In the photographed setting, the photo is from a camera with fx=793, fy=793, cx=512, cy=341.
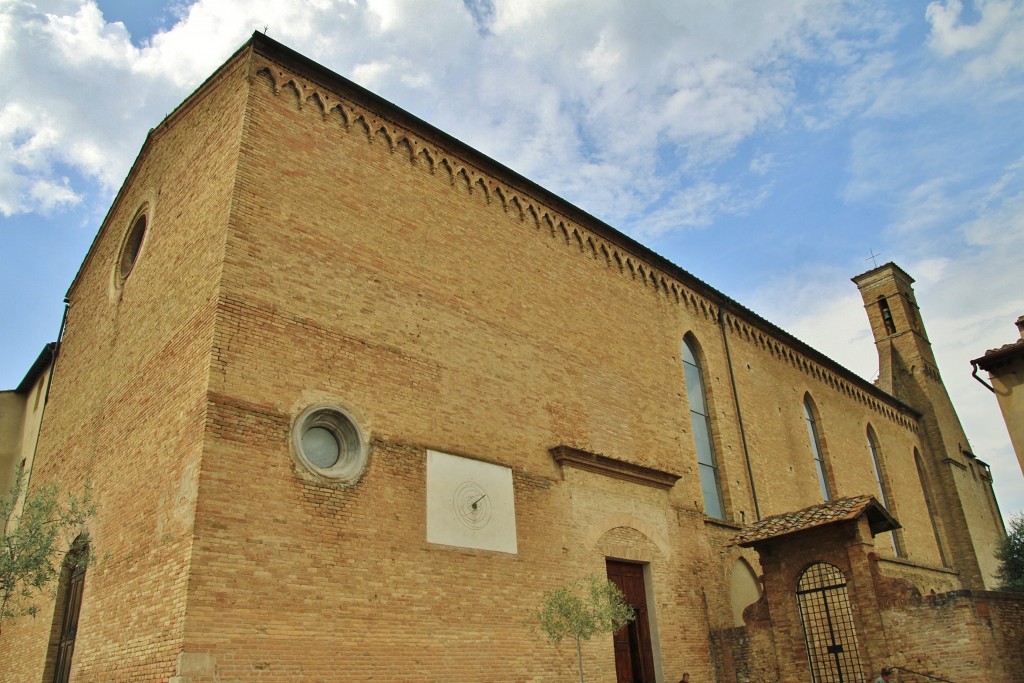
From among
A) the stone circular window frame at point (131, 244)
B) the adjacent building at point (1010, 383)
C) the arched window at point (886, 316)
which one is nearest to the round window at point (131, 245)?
the stone circular window frame at point (131, 244)

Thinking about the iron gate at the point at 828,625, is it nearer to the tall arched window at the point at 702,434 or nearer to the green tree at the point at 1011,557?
the tall arched window at the point at 702,434

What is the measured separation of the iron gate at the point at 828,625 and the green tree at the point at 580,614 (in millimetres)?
3787

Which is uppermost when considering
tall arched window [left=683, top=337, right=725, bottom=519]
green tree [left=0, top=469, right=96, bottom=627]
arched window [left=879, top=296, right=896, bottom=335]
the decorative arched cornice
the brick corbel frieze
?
arched window [left=879, top=296, right=896, bottom=335]

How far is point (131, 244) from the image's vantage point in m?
13.1

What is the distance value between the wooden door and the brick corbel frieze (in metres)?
1.39

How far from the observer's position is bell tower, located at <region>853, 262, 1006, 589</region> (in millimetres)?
24453

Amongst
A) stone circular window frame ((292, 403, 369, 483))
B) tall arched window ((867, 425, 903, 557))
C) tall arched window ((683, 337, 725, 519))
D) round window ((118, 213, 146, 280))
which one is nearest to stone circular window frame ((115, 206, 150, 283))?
round window ((118, 213, 146, 280))

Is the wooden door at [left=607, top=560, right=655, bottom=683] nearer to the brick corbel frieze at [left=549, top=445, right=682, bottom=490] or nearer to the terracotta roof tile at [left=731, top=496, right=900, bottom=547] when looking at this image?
the brick corbel frieze at [left=549, top=445, right=682, bottom=490]

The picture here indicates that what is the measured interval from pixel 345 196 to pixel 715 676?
31.0ft

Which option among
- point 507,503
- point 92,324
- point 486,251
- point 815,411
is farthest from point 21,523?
point 815,411

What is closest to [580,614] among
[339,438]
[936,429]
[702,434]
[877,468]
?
[339,438]

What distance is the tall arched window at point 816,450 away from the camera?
19.4 metres

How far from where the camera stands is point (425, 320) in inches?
435

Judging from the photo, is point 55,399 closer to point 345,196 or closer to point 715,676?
point 345,196
